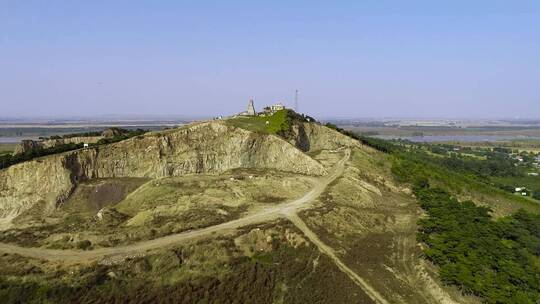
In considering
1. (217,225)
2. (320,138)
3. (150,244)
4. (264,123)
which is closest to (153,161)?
(264,123)

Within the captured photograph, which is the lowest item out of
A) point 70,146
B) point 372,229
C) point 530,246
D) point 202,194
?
point 530,246

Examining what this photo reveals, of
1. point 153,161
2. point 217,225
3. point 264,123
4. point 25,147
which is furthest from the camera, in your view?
point 264,123

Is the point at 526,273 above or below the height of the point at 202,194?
below

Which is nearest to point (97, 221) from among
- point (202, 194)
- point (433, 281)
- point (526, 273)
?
point (202, 194)

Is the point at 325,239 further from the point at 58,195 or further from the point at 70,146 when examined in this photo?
the point at 70,146

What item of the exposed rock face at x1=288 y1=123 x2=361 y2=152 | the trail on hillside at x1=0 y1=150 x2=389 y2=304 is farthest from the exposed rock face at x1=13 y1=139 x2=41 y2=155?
the exposed rock face at x1=288 y1=123 x2=361 y2=152

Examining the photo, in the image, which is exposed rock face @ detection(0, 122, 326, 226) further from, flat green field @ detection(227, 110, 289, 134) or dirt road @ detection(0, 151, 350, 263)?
dirt road @ detection(0, 151, 350, 263)

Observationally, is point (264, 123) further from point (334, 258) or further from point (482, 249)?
point (482, 249)
